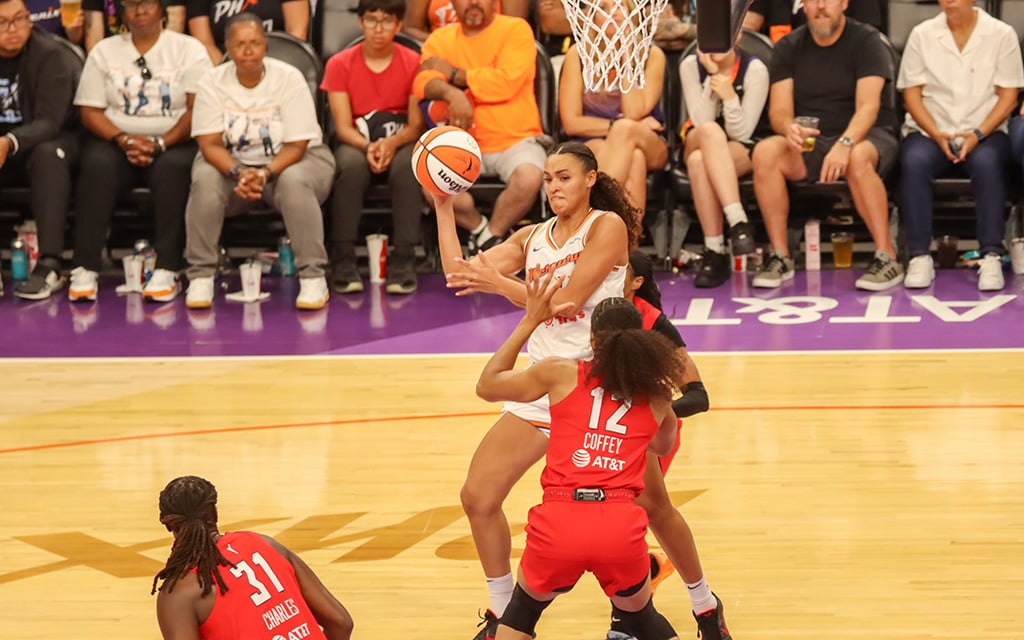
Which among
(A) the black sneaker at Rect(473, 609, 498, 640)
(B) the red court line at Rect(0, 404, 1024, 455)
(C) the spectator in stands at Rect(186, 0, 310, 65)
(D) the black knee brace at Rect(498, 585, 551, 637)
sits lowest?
(B) the red court line at Rect(0, 404, 1024, 455)

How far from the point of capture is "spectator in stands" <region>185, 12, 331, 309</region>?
32.2 ft

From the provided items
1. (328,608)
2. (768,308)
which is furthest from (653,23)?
(328,608)

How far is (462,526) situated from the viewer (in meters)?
5.77

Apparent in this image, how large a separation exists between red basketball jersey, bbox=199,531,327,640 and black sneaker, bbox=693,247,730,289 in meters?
6.50

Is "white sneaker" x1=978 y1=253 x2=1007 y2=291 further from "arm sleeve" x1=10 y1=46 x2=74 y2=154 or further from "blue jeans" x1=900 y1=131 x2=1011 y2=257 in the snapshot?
"arm sleeve" x1=10 y1=46 x2=74 y2=154

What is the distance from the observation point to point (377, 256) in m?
10.6

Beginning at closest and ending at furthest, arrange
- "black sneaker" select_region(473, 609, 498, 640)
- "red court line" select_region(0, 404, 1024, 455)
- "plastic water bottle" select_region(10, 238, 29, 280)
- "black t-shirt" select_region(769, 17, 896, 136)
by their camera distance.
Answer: "black sneaker" select_region(473, 609, 498, 640) → "red court line" select_region(0, 404, 1024, 455) → "black t-shirt" select_region(769, 17, 896, 136) → "plastic water bottle" select_region(10, 238, 29, 280)

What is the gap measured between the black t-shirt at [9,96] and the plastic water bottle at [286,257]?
1982mm

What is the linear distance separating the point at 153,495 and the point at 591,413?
106 inches

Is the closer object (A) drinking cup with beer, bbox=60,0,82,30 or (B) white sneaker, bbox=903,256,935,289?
(B) white sneaker, bbox=903,256,935,289

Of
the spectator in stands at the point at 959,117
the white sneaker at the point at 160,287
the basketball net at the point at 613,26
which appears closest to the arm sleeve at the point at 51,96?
the white sneaker at the point at 160,287

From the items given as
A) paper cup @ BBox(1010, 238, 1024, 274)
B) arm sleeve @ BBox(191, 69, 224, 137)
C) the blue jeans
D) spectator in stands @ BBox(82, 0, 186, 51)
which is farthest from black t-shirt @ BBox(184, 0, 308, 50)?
paper cup @ BBox(1010, 238, 1024, 274)

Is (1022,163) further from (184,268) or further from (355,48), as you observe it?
→ (184,268)

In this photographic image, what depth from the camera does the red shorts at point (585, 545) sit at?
13.4 ft
